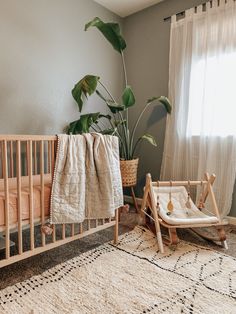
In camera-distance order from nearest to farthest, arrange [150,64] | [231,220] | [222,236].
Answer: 1. [222,236]
2. [231,220]
3. [150,64]

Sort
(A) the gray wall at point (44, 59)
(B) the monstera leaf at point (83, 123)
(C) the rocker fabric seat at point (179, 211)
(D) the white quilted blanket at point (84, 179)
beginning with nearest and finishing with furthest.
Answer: (D) the white quilted blanket at point (84, 179) → (C) the rocker fabric seat at point (179, 211) → (A) the gray wall at point (44, 59) → (B) the monstera leaf at point (83, 123)

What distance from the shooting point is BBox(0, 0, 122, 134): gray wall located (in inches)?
80.7

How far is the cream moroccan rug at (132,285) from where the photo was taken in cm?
116

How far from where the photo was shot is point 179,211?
2057 mm

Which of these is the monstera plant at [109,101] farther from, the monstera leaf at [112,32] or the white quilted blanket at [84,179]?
the white quilted blanket at [84,179]

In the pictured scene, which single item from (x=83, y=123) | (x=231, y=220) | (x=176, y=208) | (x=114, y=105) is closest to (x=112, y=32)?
(x=114, y=105)

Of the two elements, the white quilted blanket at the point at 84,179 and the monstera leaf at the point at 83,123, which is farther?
the monstera leaf at the point at 83,123

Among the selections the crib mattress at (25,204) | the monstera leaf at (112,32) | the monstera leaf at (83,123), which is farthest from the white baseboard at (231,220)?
the monstera leaf at (112,32)

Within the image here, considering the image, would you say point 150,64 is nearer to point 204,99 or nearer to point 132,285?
point 204,99

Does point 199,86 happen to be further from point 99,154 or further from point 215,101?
point 99,154

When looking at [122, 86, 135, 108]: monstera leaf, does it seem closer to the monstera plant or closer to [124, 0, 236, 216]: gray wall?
the monstera plant

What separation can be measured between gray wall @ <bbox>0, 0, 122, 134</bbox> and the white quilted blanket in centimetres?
94

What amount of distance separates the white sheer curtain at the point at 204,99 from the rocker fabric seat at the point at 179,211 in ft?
1.18

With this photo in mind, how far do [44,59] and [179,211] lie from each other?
1894mm
